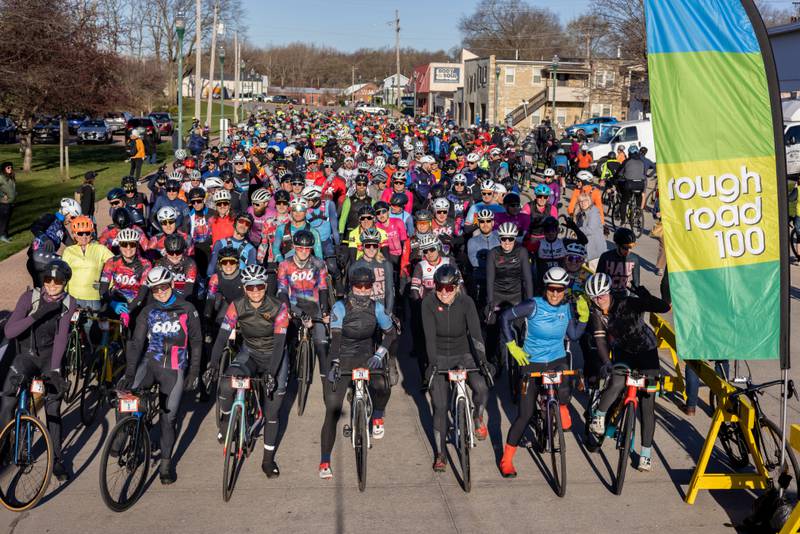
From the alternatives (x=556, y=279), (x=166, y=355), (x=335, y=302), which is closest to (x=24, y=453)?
(x=166, y=355)

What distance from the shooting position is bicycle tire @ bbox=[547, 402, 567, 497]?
22.8ft

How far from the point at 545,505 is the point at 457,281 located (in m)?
2.05

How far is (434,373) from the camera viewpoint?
739cm

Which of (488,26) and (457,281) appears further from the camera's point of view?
(488,26)

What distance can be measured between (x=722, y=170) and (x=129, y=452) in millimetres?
5144

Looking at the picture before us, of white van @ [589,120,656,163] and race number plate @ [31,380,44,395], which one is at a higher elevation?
white van @ [589,120,656,163]

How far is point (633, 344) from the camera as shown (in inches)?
296

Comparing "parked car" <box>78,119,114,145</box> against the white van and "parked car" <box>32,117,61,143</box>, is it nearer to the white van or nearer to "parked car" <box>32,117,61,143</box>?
"parked car" <box>32,117,61,143</box>

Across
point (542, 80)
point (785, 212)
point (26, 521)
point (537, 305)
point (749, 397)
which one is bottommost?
point (26, 521)

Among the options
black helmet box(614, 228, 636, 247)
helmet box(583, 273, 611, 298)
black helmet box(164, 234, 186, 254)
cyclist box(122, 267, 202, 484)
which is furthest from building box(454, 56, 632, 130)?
cyclist box(122, 267, 202, 484)

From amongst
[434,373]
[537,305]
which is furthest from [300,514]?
[537,305]

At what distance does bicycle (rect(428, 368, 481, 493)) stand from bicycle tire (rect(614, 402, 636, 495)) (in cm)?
124

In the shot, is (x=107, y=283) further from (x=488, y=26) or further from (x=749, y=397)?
(x=488, y=26)

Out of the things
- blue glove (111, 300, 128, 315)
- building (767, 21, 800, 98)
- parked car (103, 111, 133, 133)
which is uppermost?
building (767, 21, 800, 98)
